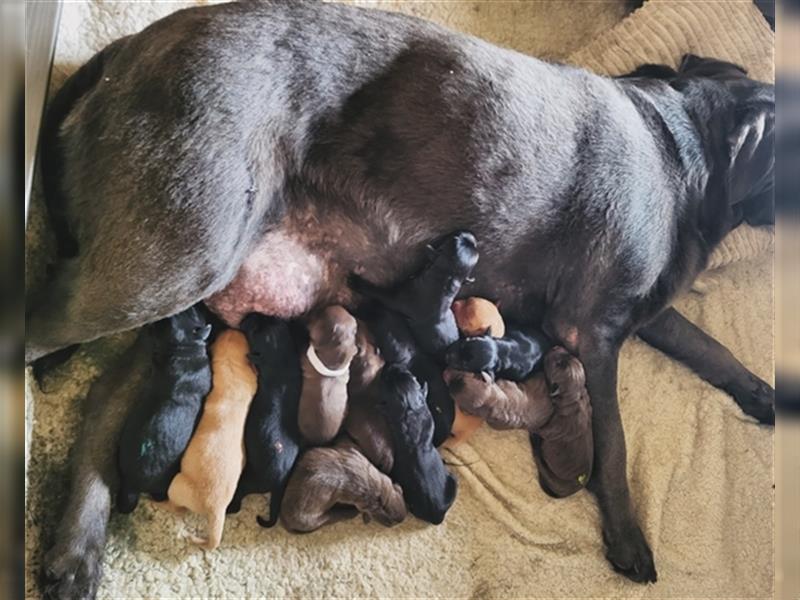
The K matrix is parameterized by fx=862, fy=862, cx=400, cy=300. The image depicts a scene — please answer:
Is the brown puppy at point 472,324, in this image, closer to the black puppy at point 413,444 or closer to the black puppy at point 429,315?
the black puppy at point 429,315

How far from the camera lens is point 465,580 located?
2439 mm

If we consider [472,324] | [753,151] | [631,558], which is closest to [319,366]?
[472,324]

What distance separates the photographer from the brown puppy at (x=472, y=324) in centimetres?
242

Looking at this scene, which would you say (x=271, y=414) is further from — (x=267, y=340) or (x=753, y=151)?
(x=753, y=151)

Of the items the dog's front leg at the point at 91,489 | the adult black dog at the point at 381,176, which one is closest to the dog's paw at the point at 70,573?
the dog's front leg at the point at 91,489

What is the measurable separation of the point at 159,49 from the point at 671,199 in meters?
1.43

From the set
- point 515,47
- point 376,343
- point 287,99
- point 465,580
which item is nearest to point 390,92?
point 287,99

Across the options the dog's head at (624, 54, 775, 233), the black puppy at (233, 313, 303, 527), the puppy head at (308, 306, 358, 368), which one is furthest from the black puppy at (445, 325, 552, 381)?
the dog's head at (624, 54, 775, 233)

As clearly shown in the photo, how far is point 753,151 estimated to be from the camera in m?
2.52

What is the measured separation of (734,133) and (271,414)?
60.5 inches

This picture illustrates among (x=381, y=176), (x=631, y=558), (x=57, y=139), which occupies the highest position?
(x=57, y=139)

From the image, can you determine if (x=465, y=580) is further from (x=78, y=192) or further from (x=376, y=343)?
(x=78, y=192)

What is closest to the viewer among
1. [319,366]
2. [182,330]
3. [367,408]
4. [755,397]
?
[182,330]

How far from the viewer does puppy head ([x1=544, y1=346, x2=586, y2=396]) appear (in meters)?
2.45
